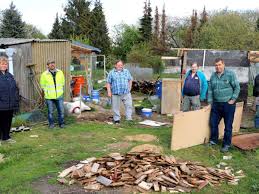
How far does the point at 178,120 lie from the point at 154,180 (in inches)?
80.0

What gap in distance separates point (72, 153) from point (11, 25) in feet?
108

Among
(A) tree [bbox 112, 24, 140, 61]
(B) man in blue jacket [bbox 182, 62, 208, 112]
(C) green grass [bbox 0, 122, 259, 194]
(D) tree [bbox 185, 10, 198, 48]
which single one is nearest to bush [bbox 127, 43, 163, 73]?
(D) tree [bbox 185, 10, 198, 48]

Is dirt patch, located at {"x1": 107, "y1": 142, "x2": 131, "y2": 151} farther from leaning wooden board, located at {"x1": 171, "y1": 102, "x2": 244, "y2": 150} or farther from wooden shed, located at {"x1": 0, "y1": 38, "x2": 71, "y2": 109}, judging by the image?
wooden shed, located at {"x1": 0, "y1": 38, "x2": 71, "y2": 109}

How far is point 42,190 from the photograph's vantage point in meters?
5.09

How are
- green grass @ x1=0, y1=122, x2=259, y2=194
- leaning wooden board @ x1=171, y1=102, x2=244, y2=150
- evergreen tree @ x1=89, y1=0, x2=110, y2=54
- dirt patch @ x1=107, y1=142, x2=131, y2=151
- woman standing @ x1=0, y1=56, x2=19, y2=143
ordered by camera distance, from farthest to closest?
1. evergreen tree @ x1=89, y1=0, x2=110, y2=54
2. woman standing @ x1=0, y1=56, x2=19, y2=143
3. dirt patch @ x1=107, y1=142, x2=131, y2=151
4. leaning wooden board @ x1=171, y1=102, x2=244, y2=150
5. green grass @ x1=0, y1=122, x2=259, y2=194

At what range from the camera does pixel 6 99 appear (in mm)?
7660

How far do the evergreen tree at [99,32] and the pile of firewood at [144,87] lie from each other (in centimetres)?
2480

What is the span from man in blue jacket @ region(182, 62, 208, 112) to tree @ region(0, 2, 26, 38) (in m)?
31.5

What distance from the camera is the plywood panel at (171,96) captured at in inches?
457

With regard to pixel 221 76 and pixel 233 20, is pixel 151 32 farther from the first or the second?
pixel 221 76

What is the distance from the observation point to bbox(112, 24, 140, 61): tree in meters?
44.7

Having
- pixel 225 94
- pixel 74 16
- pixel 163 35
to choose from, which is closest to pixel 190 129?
pixel 225 94

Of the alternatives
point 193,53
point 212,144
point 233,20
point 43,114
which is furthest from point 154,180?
point 233,20

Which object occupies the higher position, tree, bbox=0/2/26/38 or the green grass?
tree, bbox=0/2/26/38
